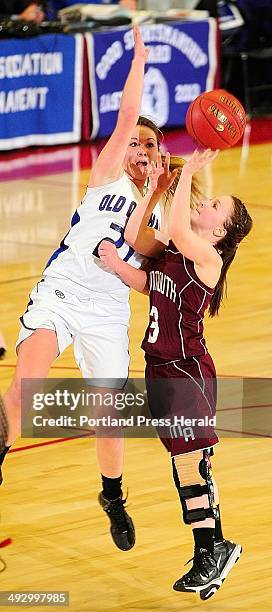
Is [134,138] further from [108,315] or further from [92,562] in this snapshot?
[92,562]

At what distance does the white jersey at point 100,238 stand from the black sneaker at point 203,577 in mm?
1154

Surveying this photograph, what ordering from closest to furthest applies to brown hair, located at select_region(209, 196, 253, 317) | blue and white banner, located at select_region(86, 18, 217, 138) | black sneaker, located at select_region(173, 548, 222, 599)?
black sneaker, located at select_region(173, 548, 222, 599) < brown hair, located at select_region(209, 196, 253, 317) < blue and white banner, located at select_region(86, 18, 217, 138)

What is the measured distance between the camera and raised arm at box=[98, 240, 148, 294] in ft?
17.7

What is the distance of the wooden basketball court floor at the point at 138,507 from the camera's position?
17.4 ft

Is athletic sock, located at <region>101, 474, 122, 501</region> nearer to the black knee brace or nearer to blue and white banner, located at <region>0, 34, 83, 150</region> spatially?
the black knee brace

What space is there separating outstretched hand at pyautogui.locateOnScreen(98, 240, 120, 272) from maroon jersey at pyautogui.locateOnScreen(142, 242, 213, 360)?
223 millimetres

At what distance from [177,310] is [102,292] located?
55 centimetres

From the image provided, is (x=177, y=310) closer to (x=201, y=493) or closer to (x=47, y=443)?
(x=201, y=493)

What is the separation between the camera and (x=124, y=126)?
18.0ft

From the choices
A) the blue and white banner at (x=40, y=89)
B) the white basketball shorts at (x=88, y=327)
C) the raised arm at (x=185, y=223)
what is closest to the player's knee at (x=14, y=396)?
the white basketball shorts at (x=88, y=327)

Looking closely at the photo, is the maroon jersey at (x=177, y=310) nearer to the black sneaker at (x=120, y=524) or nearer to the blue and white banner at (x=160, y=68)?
the black sneaker at (x=120, y=524)

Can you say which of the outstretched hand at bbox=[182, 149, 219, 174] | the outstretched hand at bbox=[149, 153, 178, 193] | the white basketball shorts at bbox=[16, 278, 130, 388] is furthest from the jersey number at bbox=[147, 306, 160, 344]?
the outstretched hand at bbox=[182, 149, 219, 174]

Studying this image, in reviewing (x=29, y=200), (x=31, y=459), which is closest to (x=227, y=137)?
(x=31, y=459)

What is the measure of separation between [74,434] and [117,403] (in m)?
1.69
